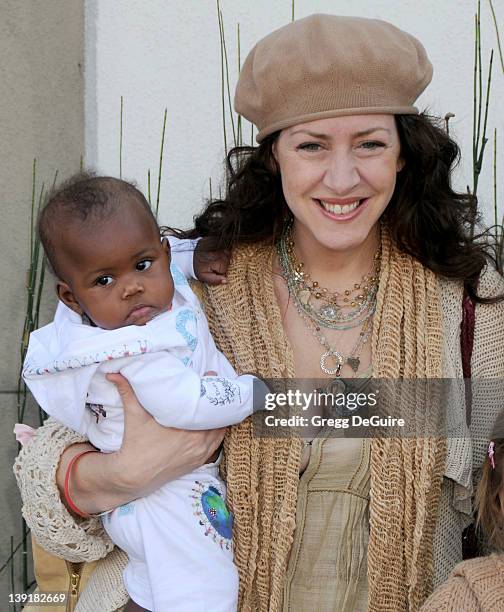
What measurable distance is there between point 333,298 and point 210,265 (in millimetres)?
335

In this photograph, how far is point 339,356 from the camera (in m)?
2.18

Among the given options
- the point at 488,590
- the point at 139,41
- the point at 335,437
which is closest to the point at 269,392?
the point at 335,437

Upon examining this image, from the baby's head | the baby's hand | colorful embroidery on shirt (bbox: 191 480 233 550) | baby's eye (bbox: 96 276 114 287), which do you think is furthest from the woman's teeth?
colorful embroidery on shirt (bbox: 191 480 233 550)

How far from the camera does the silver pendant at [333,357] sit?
2.16 meters

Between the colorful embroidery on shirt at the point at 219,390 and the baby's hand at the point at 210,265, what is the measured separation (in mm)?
414

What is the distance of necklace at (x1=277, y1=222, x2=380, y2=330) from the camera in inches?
88.0

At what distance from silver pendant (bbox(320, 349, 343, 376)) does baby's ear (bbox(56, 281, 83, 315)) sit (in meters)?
0.65

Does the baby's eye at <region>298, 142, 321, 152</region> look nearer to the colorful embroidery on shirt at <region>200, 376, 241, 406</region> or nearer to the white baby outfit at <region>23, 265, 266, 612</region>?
the white baby outfit at <region>23, 265, 266, 612</region>

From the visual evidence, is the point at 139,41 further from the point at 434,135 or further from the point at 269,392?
the point at 269,392

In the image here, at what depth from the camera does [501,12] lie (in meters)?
3.20

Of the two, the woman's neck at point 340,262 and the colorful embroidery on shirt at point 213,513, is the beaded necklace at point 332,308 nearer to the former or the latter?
the woman's neck at point 340,262

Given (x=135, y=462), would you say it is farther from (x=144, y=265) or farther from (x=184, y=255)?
(x=184, y=255)

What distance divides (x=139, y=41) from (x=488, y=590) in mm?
2433

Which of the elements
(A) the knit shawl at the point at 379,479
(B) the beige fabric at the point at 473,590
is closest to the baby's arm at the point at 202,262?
(A) the knit shawl at the point at 379,479
